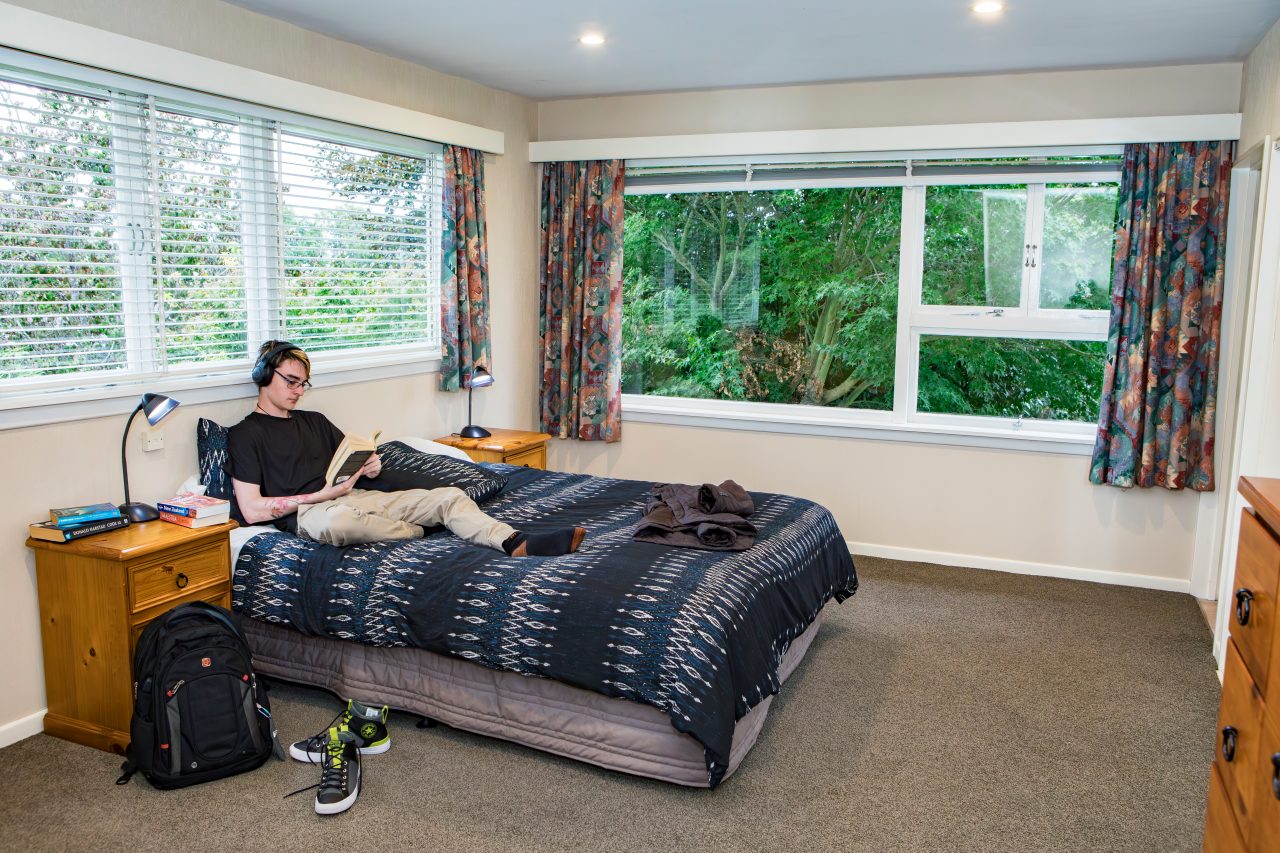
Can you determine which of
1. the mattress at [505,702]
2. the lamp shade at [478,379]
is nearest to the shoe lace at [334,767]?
the mattress at [505,702]

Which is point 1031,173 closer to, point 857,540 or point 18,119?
point 857,540

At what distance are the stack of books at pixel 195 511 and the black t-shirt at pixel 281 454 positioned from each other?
325mm

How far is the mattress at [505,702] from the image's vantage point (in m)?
2.82

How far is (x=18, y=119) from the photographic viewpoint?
10.1ft

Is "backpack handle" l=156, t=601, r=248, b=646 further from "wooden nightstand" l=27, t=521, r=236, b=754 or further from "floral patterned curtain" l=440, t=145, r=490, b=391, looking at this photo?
"floral patterned curtain" l=440, t=145, r=490, b=391

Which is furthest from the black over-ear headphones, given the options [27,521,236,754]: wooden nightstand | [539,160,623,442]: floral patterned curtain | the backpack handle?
[539,160,623,442]: floral patterned curtain

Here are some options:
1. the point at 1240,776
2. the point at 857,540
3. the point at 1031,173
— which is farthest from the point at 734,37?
the point at 1240,776

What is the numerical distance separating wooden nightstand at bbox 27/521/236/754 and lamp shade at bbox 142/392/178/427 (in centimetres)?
35

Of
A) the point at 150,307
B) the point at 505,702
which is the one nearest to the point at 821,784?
the point at 505,702

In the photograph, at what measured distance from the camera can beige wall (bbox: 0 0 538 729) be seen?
3098 millimetres

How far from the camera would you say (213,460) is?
12.0 feet

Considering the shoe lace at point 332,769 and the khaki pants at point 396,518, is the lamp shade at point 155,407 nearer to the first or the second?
the khaki pants at point 396,518

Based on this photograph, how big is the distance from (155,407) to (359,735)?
1274 mm

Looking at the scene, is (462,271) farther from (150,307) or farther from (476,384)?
(150,307)
